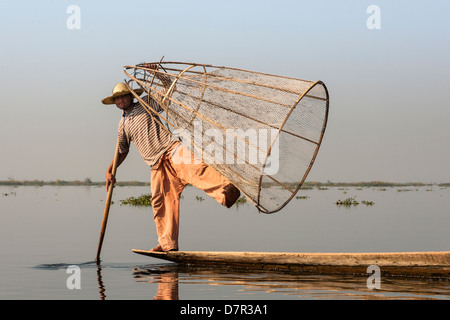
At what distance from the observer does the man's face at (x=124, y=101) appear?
8828 mm

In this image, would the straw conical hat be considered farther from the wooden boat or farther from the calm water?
the calm water

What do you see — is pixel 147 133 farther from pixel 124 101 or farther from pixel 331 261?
pixel 331 261

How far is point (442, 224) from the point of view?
14875mm

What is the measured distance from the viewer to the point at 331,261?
301 inches

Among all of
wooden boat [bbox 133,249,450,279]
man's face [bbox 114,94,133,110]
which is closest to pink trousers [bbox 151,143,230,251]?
wooden boat [bbox 133,249,450,279]

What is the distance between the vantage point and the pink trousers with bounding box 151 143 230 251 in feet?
27.8

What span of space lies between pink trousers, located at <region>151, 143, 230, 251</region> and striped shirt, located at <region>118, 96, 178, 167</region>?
0.31ft

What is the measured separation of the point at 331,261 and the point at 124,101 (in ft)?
10.4

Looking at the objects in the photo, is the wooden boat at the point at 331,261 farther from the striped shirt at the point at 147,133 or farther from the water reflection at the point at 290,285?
the striped shirt at the point at 147,133

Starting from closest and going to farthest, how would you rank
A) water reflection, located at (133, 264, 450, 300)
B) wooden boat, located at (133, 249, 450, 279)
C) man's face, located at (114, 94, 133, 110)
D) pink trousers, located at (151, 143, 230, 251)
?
water reflection, located at (133, 264, 450, 300) → wooden boat, located at (133, 249, 450, 279) → pink trousers, located at (151, 143, 230, 251) → man's face, located at (114, 94, 133, 110)

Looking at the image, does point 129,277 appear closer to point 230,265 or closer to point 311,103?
point 230,265

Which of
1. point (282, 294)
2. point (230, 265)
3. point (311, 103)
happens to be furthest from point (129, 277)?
point (311, 103)

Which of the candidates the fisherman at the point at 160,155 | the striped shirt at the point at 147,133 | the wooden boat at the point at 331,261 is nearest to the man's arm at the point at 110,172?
the fisherman at the point at 160,155
